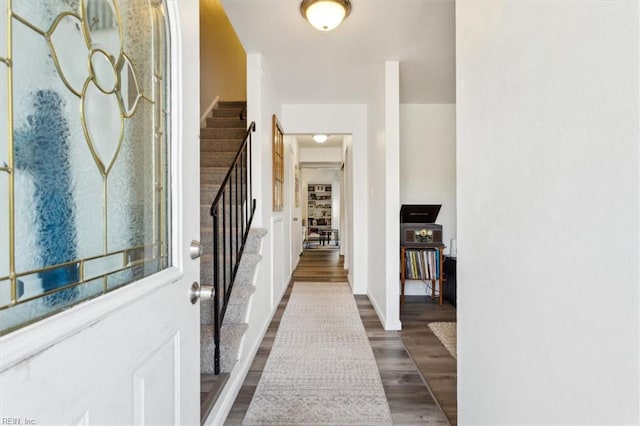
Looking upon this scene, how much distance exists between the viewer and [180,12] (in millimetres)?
909

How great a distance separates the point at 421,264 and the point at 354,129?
1.91 metres

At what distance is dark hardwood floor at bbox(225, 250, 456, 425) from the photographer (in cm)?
165

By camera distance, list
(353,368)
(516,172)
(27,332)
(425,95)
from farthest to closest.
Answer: (425,95)
(353,368)
(516,172)
(27,332)

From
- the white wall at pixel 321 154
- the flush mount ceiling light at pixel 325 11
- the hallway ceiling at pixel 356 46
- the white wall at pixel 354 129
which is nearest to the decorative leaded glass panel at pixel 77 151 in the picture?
the flush mount ceiling light at pixel 325 11

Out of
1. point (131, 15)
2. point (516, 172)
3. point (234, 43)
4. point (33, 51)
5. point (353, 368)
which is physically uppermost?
point (234, 43)

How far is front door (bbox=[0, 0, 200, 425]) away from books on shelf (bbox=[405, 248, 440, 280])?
9.55 ft

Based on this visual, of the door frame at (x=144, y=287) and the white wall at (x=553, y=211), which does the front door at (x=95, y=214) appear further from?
the white wall at (x=553, y=211)

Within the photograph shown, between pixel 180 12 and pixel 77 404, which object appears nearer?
pixel 77 404

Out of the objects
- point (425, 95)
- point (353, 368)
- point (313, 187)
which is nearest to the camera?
point (353, 368)

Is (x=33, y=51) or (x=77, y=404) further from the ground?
(x=33, y=51)

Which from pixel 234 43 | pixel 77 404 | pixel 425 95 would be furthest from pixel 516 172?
pixel 234 43

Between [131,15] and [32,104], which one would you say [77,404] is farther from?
[131,15]

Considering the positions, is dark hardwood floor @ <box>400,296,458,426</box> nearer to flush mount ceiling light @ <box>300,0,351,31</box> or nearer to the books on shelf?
the books on shelf

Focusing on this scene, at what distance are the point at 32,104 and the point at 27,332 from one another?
Result: 1.12 feet
